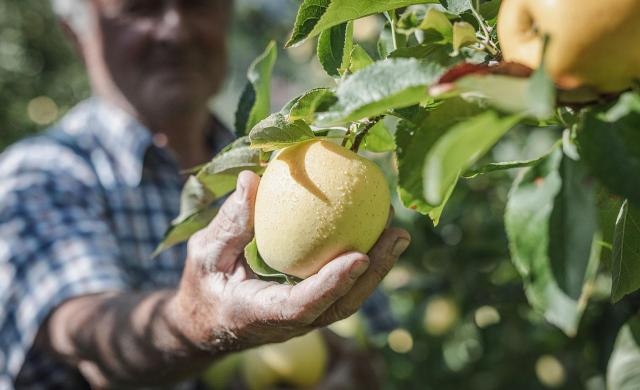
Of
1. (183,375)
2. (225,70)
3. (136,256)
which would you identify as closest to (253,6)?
(225,70)

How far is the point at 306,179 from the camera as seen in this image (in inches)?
19.8

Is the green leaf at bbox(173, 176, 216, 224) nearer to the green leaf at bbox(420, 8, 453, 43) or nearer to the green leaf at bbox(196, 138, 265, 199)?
the green leaf at bbox(196, 138, 265, 199)

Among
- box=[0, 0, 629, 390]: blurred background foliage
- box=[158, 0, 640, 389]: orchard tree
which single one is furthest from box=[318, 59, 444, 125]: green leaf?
box=[0, 0, 629, 390]: blurred background foliage

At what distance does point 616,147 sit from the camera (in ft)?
1.17

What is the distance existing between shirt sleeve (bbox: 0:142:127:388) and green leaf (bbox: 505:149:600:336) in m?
0.92

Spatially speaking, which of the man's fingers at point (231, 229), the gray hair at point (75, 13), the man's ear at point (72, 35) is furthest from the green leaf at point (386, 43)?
the man's ear at point (72, 35)

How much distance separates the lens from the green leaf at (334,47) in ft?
1.78

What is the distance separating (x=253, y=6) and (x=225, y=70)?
3120 mm

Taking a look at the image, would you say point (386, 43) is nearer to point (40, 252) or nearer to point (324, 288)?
point (324, 288)

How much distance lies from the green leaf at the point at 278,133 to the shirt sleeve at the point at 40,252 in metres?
0.76

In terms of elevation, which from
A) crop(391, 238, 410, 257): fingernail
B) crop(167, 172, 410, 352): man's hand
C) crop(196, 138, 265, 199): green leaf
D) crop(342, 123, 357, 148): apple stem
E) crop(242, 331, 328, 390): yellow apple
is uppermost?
crop(342, 123, 357, 148): apple stem

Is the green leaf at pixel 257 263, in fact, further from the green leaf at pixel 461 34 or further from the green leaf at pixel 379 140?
the green leaf at pixel 461 34

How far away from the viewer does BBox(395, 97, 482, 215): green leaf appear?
39 cm

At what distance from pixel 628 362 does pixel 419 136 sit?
0.49 m
